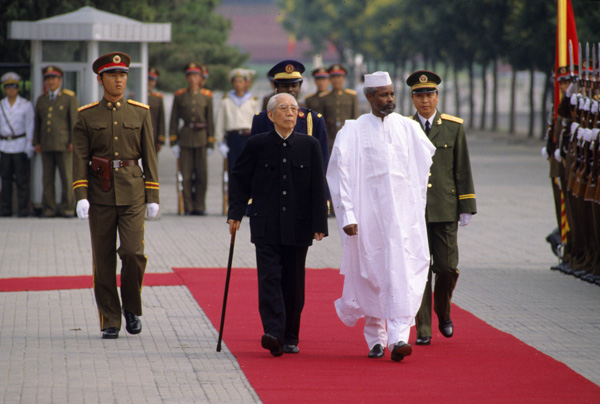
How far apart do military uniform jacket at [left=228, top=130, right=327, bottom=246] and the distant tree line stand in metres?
20.0

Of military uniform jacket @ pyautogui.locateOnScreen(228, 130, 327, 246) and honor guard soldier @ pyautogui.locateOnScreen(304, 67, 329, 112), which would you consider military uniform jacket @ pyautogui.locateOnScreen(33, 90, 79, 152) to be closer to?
honor guard soldier @ pyautogui.locateOnScreen(304, 67, 329, 112)

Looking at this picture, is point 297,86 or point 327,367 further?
point 297,86

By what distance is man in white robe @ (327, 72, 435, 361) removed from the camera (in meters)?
7.72

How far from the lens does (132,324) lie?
338 inches

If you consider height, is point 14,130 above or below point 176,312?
above

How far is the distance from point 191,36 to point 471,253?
2046 cm

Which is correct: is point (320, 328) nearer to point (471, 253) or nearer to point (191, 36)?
point (471, 253)

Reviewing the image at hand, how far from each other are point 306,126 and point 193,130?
8.98 m

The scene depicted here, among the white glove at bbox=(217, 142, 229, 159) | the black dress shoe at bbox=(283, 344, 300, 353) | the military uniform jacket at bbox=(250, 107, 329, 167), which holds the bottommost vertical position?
the black dress shoe at bbox=(283, 344, 300, 353)

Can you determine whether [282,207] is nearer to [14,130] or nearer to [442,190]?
[442,190]

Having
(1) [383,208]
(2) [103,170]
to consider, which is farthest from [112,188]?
(1) [383,208]

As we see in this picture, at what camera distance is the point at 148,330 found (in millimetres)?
8883

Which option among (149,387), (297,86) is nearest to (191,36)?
(297,86)

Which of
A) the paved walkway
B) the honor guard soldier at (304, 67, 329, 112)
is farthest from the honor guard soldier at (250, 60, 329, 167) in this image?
the honor guard soldier at (304, 67, 329, 112)
